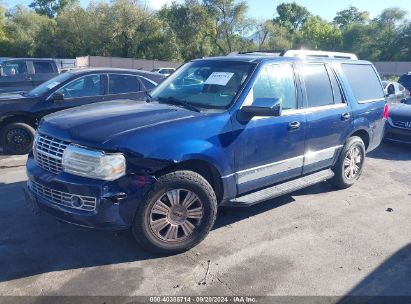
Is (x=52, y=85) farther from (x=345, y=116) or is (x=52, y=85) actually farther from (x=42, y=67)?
(x=42, y=67)

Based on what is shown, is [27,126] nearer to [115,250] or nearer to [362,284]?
[115,250]

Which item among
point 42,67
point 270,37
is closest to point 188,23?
point 270,37

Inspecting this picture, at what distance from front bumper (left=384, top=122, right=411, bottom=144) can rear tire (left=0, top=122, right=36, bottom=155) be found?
25.3 ft

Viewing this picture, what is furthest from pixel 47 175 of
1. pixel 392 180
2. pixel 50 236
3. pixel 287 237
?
pixel 392 180

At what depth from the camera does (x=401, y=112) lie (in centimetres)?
902

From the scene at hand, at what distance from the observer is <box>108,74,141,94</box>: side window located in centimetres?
792

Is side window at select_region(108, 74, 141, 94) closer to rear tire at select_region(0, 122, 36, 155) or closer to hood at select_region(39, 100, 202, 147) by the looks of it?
rear tire at select_region(0, 122, 36, 155)

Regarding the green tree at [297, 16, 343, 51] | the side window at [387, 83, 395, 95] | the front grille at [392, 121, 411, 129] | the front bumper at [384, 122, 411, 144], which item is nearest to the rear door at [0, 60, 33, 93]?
the front bumper at [384, 122, 411, 144]

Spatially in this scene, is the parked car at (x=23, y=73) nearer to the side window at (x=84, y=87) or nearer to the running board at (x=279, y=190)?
the side window at (x=84, y=87)

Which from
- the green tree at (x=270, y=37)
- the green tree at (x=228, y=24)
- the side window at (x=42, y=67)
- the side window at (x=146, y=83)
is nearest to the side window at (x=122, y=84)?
the side window at (x=146, y=83)

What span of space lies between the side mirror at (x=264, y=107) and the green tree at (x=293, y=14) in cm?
9625

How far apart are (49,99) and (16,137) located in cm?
97

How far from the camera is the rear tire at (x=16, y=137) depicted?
7480 mm

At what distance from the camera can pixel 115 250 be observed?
389 cm
